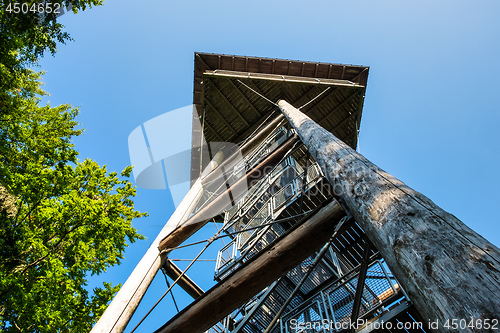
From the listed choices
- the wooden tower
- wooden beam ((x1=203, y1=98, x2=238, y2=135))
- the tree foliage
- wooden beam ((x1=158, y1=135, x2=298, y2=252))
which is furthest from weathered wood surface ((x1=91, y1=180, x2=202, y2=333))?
wooden beam ((x1=203, y1=98, x2=238, y2=135))

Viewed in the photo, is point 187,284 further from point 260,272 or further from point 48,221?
point 260,272

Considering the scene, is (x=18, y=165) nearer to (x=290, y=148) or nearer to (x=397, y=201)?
(x=290, y=148)

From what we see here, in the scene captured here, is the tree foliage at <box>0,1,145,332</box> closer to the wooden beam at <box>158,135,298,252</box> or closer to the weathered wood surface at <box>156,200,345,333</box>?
the wooden beam at <box>158,135,298,252</box>

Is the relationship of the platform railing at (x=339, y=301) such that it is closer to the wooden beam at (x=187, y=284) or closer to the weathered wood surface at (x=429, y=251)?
the wooden beam at (x=187, y=284)

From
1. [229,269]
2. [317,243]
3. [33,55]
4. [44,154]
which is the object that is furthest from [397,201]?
[33,55]

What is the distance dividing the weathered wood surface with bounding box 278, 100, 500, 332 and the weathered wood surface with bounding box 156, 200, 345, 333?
0.67m

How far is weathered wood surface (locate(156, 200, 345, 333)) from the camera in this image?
3396 mm

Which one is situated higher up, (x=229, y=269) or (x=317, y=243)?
(x=229, y=269)

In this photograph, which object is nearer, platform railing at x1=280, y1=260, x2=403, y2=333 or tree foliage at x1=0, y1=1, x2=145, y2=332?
platform railing at x1=280, y1=260, x2=403, y2=333

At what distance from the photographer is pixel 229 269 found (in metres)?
7.54

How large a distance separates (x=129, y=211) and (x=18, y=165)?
15.1 ft

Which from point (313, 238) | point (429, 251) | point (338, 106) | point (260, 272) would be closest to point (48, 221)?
point (260, 272)

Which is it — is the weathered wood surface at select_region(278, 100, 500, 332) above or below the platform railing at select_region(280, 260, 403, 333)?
below

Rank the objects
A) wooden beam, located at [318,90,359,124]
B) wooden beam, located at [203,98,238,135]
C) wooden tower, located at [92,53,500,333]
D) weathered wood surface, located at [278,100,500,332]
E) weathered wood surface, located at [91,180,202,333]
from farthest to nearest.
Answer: wooden beam, located at [203,98,238,135] < wooden beam, located at [318,90,359,124] < weathered wood surface, located at [91,180,202,333] < wooden tower, located at [92,53,500,333] < weathered wood surface, located at [278,100,500,332]
